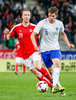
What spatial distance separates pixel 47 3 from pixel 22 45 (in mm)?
17379

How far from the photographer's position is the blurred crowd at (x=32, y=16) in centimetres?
2397

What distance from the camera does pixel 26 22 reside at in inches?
458

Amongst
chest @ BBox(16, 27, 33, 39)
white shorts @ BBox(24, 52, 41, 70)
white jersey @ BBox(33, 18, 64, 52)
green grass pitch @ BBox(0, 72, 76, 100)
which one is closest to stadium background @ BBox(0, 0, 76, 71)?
green grass pitch @ BBox(0, 72, 76, 100)

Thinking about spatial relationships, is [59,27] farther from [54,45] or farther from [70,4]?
[70,4]

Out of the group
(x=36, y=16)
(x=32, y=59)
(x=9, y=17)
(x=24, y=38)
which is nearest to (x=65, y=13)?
(x=36, y=16)

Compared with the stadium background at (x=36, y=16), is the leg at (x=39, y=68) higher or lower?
lower

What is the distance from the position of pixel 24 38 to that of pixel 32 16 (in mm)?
14652

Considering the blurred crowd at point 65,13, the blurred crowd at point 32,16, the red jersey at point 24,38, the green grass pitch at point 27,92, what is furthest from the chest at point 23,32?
the blurred crowd at point 65,13

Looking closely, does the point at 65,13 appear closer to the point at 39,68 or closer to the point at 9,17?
the point at 9,17

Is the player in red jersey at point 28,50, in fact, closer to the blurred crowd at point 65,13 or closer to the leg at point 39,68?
the leg at point 39,68

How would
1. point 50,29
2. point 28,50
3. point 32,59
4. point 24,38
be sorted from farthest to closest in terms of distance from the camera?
point 24,38 < point 28,50 < point 32,59 < point 50,29

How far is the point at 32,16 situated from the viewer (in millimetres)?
26125

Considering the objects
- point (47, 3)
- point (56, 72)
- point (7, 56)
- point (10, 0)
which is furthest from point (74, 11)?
point (56, 72)

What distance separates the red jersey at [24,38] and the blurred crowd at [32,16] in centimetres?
1112
